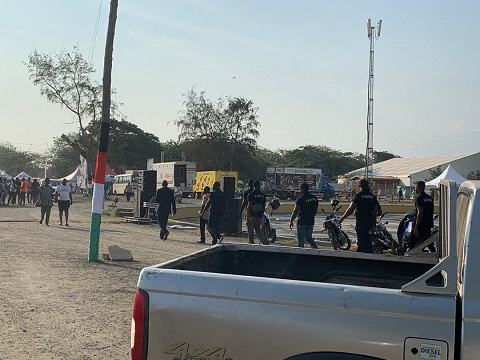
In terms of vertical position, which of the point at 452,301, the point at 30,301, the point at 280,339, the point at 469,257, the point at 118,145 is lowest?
the point at 30,301

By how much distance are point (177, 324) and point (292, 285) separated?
2.27 feet

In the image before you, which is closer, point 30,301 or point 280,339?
point 280,339

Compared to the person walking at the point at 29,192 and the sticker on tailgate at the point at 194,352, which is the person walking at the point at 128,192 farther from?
the sticker on tailgate at the point at 194,352

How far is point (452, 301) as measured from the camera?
3209mm

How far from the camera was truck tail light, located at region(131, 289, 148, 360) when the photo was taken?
3.53 metres

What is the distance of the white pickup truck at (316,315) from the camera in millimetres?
3174

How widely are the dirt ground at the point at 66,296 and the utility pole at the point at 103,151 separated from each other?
1.71 feet

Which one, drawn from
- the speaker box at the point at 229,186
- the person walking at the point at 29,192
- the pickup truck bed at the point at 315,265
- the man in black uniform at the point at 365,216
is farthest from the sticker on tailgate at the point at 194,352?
the person walking at the point at 29,192

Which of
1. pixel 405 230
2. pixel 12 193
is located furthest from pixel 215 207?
pixel 12 193

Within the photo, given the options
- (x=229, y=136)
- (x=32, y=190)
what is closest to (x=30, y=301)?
(x=32, y=190)

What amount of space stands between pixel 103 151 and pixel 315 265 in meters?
7.72

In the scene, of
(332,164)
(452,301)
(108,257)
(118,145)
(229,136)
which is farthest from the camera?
(332,164)

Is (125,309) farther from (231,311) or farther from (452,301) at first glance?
(452,301)

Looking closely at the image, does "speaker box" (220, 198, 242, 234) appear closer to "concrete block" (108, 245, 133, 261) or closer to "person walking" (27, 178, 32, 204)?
"concrete block" (108, 245, 133, 261)
